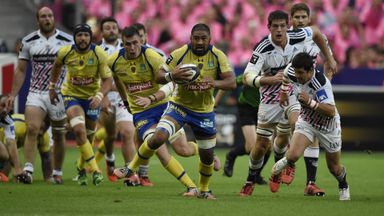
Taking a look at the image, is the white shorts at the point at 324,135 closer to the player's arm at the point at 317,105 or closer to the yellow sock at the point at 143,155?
the player's arm at the point at 317,105

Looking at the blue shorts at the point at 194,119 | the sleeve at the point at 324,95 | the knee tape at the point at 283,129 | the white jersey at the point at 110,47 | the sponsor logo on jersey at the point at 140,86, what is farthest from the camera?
the white jersey at the point at 110,47

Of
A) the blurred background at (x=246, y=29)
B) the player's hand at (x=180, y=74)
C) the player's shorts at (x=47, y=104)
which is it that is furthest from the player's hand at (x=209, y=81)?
the blurred background at (x=246, y=29)

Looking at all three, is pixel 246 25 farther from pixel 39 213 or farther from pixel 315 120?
pixel 39 213

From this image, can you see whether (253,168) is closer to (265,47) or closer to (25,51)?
(265,47)

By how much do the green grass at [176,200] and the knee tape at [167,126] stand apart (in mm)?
837

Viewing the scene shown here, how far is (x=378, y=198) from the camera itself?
14508 millimetres

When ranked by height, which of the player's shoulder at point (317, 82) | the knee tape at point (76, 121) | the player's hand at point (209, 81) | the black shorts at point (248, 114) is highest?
the player's hand at point (209, 81)

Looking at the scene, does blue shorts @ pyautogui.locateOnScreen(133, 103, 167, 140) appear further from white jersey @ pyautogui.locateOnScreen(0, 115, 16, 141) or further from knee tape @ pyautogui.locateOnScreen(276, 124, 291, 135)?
white jersey @ pyautogui.locateOnScreen(0, 115, 16, 141)

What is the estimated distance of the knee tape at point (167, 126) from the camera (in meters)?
13.8

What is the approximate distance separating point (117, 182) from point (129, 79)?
2399 millimetres

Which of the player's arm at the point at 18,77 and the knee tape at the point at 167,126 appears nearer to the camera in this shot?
the knee tape at the point at 167,126

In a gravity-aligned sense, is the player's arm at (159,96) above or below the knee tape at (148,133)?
above

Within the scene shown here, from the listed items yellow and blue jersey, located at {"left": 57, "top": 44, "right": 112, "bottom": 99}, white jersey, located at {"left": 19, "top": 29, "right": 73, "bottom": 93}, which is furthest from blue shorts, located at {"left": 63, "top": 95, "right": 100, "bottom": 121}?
white jersey, located at {"left": 19, "top": 29, "right": 73, "bottom": 93}

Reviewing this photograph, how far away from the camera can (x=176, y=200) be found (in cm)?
1383
